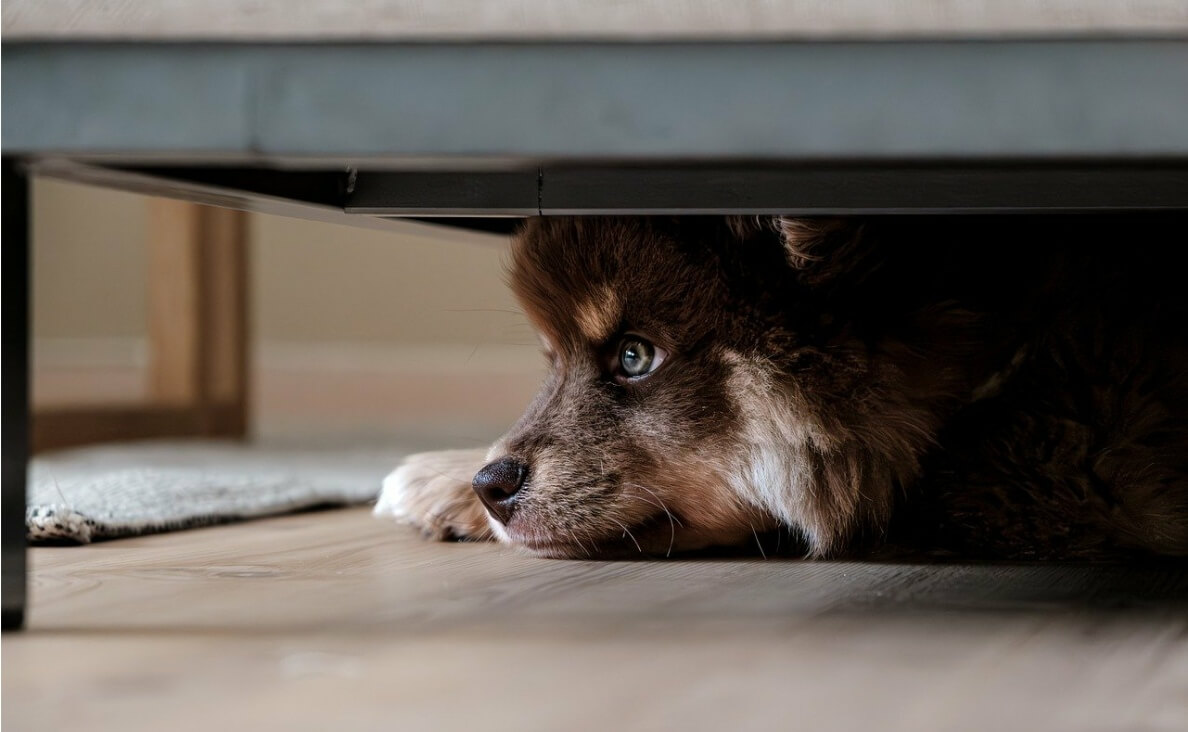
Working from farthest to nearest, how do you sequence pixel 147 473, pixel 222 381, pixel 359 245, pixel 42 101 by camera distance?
pixel 359 245 < pixel 222 381 < pixel 147 473 < pixel 42 101

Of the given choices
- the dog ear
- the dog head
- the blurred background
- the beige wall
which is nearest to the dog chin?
the dog head

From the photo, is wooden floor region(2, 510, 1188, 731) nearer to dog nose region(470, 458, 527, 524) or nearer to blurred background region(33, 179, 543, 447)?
dog nose region(470, 458, 527, 524)

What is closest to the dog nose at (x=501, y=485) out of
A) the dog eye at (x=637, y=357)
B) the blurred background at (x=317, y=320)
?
the dog eye at (x=637, y=357)

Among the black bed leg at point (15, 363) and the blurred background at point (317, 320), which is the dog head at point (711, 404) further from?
the blurred background at point (317, 320)

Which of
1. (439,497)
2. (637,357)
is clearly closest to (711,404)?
(637,357)

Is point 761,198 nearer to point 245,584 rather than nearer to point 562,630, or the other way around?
point 562,630

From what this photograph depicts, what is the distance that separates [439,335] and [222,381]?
1529 mm

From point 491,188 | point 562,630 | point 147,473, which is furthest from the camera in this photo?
point 147,473

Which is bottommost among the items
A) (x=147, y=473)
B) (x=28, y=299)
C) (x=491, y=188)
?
(x=147, y=473)

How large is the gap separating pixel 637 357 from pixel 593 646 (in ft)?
1.81

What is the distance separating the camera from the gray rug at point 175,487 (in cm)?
154

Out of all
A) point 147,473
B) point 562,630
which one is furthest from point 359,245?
point 562,630

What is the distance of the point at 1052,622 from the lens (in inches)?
39.6

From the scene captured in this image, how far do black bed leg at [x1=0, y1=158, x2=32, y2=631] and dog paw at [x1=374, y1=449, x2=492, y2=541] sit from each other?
0.65 meters
